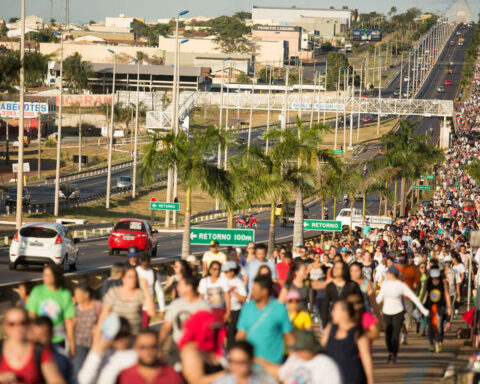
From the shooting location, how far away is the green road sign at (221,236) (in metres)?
25.8

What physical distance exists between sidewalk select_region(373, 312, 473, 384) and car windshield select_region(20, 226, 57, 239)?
36.8 ft

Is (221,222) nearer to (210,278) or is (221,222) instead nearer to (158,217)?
(158,217)

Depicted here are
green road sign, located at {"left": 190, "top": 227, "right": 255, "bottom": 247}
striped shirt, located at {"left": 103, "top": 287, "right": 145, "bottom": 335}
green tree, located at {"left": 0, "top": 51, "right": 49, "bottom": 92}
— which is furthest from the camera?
green road sign, located at {"left": 190, "top": 227, "right": 255, "bottom": 247}

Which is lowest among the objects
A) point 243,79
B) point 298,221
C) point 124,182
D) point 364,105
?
point 124,182

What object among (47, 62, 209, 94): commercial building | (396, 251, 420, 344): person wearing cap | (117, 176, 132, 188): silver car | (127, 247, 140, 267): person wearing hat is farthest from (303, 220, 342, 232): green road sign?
(47, 62, 209, 94): commercial building

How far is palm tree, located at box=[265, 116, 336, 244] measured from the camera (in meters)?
35.8

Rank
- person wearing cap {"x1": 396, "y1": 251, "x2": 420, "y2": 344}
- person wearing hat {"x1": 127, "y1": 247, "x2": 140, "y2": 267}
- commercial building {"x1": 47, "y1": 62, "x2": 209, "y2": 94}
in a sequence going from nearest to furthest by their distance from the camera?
person wearing hat {"x1": 127, "y1": 247, "x2": 140, "y2": 267}
person wearing cap {"x1": 396, "y1": 251, "x2": 420, "y2": 344}
commercial building {"x1": 47, "y1": 62, "x2": 209, "y2": 94}

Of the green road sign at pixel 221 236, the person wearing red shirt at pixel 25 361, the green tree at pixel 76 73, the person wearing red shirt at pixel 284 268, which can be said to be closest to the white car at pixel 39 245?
the green road sign at pixel 221 236

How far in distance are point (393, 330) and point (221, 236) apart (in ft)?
34.1

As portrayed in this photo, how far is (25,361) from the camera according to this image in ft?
25.5

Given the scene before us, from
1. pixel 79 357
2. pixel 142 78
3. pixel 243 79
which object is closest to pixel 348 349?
pixel 79 357

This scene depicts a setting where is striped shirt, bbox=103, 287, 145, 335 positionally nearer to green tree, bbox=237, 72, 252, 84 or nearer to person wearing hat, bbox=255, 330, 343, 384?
person wearing hat, bbox=255, 330, 343, 384

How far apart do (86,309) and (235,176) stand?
23.7 m

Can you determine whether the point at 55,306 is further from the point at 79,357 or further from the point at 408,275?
the point at 408,275
